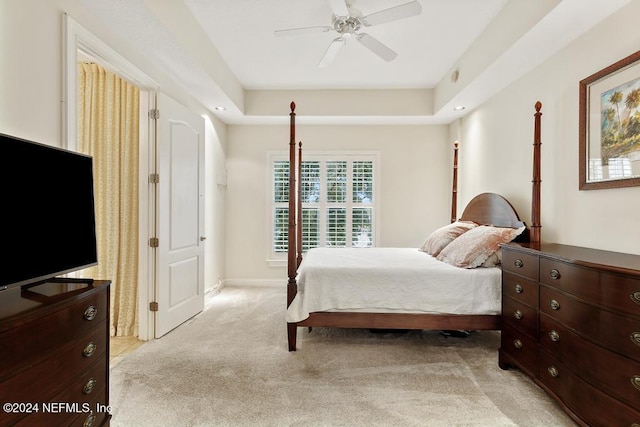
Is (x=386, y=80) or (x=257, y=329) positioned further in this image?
(x=386, y=80)

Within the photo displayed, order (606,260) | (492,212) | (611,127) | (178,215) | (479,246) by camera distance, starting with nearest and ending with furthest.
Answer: (606,260), (611,127), (479,246), (178,215), (492,212)

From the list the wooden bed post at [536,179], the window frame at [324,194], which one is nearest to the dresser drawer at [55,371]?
the wooden bed post at [536,179]

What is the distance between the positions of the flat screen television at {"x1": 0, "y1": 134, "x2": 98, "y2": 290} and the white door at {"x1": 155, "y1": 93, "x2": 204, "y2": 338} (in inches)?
55.8

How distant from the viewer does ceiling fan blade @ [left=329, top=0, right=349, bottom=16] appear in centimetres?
215

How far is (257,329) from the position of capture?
319 centimetres

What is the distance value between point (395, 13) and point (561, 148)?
1.68 meters

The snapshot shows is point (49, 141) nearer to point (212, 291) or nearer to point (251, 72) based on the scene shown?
point (251, 72)

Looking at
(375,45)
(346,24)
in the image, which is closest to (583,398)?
(375,45)

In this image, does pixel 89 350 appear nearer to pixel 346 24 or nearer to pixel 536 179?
pixel 346 24

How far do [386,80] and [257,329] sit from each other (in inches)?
131

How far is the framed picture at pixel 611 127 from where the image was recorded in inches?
76.2

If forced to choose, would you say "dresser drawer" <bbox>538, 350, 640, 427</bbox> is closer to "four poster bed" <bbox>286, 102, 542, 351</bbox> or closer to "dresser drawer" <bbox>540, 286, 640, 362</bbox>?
"dresser drawer" <bbox>540, 286, 640, 362</bbox>

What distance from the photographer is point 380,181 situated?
16.2ft

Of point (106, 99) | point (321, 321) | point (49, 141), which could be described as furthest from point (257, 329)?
point (106, 99)
